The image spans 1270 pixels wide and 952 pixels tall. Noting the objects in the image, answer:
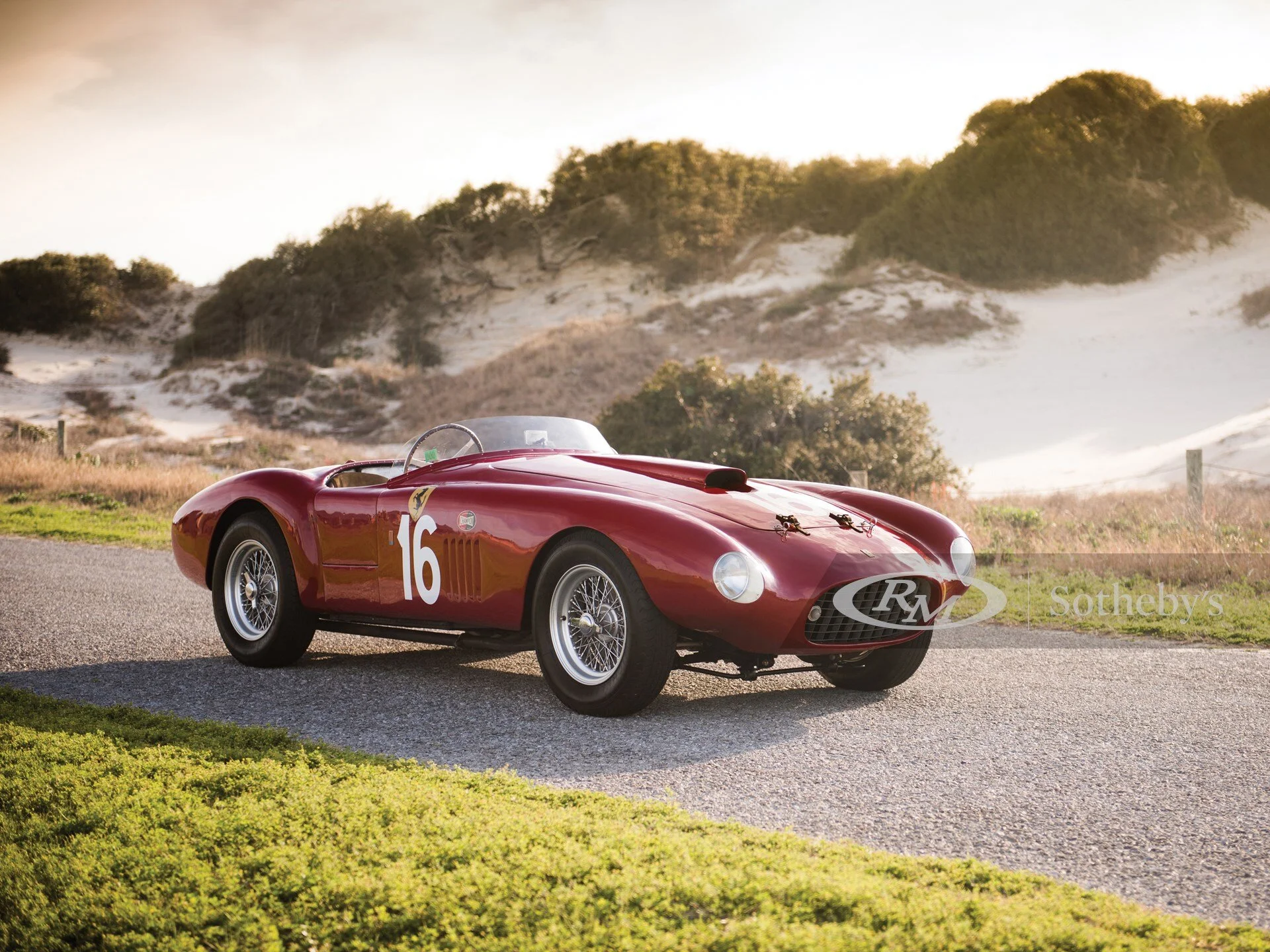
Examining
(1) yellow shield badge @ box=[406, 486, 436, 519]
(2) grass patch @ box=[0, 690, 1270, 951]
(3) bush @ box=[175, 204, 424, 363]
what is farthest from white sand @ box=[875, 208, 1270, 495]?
(3) bush @ box=[175, 204, 424, 363]

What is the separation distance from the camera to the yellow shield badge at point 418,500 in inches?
238

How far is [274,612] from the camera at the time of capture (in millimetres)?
6750

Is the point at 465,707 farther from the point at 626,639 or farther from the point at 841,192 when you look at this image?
the point at 841,192

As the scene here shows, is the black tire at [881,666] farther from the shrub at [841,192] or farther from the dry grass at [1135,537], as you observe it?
the shrub at [841,192]

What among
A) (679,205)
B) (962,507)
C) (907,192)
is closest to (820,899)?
(962,507)

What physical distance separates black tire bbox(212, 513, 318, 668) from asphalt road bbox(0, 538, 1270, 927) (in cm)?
12

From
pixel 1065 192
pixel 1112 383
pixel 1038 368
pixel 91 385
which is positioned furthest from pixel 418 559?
pixel 91 385

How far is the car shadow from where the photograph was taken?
185 inches

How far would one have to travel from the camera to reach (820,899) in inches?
115

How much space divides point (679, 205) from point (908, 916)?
50.0 metres

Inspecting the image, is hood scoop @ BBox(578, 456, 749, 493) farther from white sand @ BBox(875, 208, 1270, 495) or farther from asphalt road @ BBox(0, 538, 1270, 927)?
white sand @ BBox(875, 208, 1270, 495)

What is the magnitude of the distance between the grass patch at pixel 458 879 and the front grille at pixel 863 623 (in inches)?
67.8

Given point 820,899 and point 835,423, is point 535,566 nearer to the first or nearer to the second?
point 820,899

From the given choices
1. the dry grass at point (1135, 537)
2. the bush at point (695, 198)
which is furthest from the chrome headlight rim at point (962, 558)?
the bush at point (695, 198)
